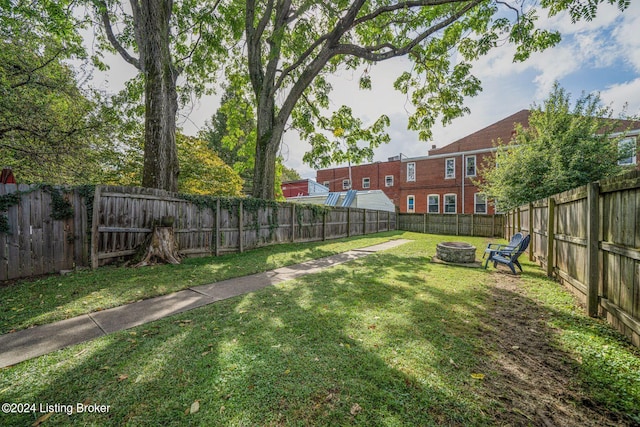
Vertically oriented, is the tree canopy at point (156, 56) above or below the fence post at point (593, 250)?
above

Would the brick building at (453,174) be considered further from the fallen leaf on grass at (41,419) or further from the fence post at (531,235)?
the fallen leaf on grass at (41,419)

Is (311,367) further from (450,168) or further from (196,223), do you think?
(450,168)

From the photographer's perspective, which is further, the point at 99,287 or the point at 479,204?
the point at 479,204

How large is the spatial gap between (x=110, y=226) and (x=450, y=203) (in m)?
24.8

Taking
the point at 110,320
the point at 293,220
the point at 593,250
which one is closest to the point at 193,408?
the point at 110,320

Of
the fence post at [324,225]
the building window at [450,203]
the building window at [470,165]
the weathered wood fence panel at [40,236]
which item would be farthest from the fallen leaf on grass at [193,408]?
the building window at [470,165]

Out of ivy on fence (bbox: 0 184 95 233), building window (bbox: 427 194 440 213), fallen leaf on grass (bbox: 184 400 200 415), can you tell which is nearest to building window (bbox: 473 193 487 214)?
building window (bbox: 427 194 440 213)

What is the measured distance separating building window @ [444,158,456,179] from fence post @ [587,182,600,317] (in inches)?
850

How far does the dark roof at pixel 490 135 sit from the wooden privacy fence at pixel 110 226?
21306 mm

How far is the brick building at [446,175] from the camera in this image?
70.5 ft

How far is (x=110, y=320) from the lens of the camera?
311cm

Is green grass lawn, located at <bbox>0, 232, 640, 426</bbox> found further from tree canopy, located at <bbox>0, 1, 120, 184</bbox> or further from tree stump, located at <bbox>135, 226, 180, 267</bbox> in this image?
tree canopy, located at <bbox>0, 1, 120, 184</bbox>

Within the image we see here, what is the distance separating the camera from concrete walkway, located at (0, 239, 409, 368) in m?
2.44

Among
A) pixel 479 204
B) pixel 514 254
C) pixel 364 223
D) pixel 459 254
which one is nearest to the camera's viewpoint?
pixel 514 254
